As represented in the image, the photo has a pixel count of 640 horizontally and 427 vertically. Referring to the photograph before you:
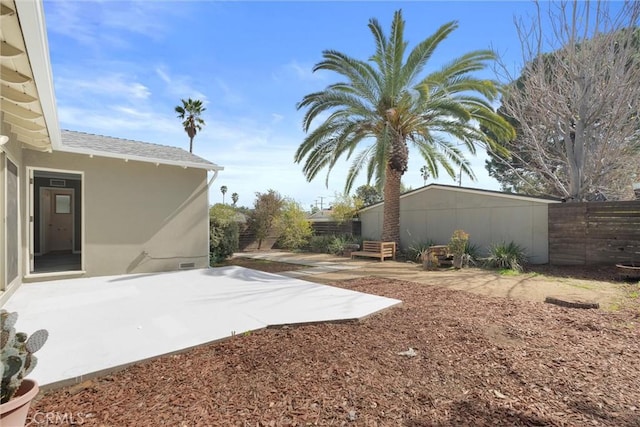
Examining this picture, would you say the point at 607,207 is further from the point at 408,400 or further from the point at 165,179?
the point at 165,179

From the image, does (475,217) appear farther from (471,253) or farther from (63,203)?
(63,203)

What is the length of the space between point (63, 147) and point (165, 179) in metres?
2.40

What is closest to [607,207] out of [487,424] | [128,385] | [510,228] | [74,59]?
[510,228]

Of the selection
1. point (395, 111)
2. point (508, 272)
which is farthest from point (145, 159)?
point (508, 272)

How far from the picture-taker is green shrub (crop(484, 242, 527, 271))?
9.91 metres

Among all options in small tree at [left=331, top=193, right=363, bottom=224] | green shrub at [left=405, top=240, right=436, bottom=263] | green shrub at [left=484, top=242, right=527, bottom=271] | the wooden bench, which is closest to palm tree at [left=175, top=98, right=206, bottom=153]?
small tree at [left=331, top=193, right=363, bottom=224]

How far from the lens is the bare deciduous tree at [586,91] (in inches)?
415

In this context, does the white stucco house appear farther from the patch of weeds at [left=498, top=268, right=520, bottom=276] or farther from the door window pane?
the patch of weeds at [left=498, top=268, right=520, bottom=276]

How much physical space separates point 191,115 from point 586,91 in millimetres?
22974

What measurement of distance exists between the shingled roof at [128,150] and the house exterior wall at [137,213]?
0.98 feet

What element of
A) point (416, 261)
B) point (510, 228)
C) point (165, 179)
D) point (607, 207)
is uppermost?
point (165, 179)

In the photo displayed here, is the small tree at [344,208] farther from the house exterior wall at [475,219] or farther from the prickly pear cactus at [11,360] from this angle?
the prickly pear cactus at [11,360]

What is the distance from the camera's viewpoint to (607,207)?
9359 millimetres

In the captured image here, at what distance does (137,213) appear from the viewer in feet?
28.1
